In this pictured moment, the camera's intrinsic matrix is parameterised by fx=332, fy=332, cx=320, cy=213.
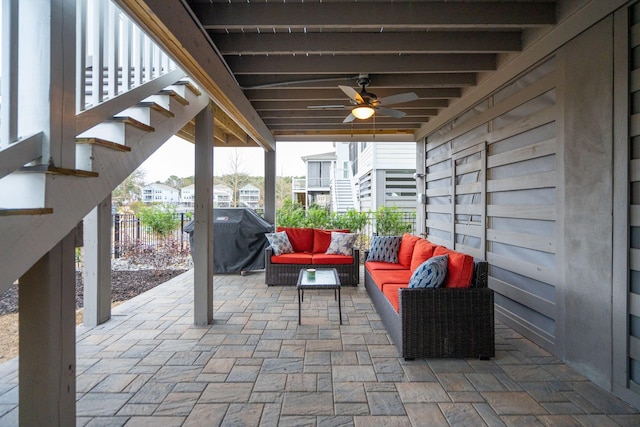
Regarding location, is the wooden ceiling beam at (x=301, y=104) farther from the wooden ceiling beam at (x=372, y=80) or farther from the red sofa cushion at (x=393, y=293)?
the red sofa cushion at (x=393, y=293)

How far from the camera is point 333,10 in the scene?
109 inches

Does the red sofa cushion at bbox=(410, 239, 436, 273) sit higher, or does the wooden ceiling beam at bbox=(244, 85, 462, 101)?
the wooden ceiling beam at bbox=(244, 85, 462, 101)

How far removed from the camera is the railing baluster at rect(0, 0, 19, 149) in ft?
4.83

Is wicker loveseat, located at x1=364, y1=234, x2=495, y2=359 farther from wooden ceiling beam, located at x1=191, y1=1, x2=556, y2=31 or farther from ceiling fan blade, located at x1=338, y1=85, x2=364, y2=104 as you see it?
wooden ceiling beam, located at x1=191, y1=1, x2=556, y2=31

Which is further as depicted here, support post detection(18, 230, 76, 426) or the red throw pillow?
the red throw pillow

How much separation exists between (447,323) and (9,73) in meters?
3.25

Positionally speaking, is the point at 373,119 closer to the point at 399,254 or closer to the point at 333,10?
the point at 399,254

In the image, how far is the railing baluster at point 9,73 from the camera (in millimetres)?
1474

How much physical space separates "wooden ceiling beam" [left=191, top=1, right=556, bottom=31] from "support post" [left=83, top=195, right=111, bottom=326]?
238cm

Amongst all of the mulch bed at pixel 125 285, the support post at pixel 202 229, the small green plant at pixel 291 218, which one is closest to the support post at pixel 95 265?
the support post at pixel 202 229

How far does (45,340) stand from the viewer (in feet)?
5.53

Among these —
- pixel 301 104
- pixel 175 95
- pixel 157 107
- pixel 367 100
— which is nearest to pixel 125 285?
pixel 175 95

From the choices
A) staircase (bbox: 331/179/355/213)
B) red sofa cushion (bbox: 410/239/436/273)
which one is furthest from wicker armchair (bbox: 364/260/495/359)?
staircase (bbox: 331/179/355/213)

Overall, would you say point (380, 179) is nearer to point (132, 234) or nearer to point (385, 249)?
point (385, 249)
